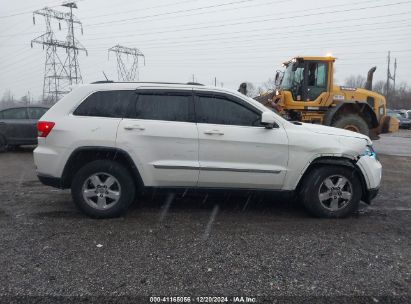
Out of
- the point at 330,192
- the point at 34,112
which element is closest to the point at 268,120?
the point at 330,192

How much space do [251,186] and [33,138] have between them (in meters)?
8.52

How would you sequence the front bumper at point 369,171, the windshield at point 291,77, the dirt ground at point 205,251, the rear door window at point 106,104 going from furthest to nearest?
Result: the windshield at point 291,77 → the front bumper at point 369,171 → the rear door window at point 106,104 → the dirt ground at point 205,251

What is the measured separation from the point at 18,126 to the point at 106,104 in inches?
297

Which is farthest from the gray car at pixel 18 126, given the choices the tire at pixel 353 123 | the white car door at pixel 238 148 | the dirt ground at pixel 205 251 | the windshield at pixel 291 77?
the tire at pixel 353 123

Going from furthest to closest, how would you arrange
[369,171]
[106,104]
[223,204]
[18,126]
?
[18,126] → [223,204] → [369,171] → [106,104]

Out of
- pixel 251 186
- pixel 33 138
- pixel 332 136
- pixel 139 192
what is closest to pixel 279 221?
pixel 251 186

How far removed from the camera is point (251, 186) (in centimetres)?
511

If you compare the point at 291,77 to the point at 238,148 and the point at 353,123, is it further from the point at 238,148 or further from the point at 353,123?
the point at 238,148

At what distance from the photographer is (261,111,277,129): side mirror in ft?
16.3

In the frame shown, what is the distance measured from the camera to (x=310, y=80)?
456 inches

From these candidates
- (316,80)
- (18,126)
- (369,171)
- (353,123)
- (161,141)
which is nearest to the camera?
(161,141)

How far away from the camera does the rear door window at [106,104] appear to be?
505 cm

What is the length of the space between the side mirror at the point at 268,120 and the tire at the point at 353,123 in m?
6.97

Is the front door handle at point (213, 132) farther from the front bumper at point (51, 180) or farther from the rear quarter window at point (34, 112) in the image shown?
the rear quarter window at point (34, 112)
